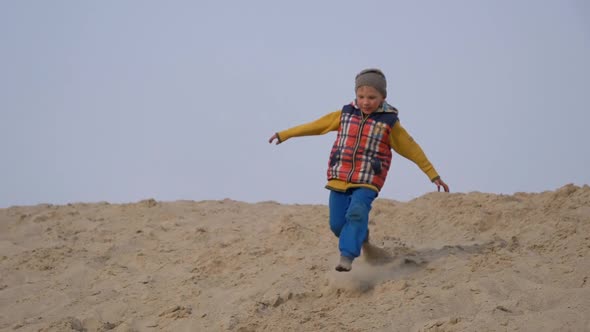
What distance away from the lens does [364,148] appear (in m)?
4.74

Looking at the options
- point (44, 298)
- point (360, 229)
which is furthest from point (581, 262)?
point (44, 298)

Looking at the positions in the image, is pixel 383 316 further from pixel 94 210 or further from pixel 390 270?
pixel 94 210

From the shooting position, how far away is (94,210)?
7.41 meters

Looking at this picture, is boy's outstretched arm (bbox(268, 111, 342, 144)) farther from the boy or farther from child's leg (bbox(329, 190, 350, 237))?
child's leg (bbox(329, 190, 350, 237))

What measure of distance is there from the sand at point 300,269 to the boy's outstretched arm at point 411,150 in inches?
23.2

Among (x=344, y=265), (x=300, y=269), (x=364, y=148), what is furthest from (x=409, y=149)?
(x=300, y=269)

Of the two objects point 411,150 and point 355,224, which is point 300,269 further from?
point 411,150

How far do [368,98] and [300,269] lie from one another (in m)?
1.34

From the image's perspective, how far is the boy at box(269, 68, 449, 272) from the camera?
4676 millimetres

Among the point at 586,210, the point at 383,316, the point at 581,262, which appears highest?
the point at 586,210

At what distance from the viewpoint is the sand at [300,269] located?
13.7 feet

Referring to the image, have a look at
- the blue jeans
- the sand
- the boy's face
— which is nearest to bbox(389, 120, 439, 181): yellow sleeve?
the boy's face

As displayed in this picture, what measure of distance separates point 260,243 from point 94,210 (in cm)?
239

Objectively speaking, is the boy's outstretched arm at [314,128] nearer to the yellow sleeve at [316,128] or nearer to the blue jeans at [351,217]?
the yellow sleeve at [316,128]
